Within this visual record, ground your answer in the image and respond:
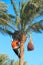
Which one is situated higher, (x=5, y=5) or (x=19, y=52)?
(x=5, y=5)

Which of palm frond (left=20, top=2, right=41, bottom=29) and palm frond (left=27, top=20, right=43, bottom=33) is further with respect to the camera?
palm frond (left=27, top=20, right=43, bottom=33)

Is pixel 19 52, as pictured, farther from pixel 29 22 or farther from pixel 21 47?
pixel 29 22

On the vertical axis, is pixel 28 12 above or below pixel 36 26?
above

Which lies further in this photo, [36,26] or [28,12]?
[36,26]

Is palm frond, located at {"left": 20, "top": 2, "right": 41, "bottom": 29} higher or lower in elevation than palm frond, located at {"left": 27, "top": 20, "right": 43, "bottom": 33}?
higher

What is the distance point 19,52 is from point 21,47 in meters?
0.50

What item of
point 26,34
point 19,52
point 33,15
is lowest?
point 19,52

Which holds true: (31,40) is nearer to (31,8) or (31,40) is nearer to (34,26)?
(34,26)

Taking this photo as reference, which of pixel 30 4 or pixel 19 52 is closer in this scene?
pixel 30 4

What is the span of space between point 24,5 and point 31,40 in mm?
2891

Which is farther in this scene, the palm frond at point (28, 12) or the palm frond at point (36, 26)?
the palm frond at point (36, 26)

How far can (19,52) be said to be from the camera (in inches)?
878

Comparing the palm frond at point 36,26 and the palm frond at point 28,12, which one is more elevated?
the palm frond at point 28,12

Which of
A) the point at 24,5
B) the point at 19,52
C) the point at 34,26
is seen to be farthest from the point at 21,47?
the point at 24,5
